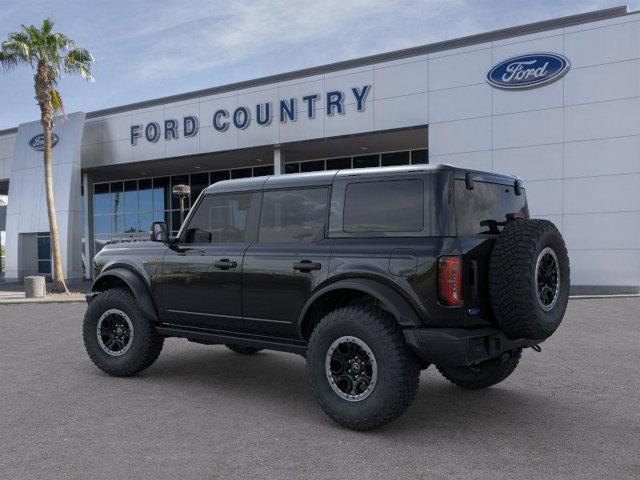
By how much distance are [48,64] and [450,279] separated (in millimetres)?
20397

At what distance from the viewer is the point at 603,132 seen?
16.0 meters

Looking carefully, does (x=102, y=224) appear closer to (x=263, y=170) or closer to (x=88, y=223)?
(x=88, y=223)

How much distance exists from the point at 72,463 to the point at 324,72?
17930mm

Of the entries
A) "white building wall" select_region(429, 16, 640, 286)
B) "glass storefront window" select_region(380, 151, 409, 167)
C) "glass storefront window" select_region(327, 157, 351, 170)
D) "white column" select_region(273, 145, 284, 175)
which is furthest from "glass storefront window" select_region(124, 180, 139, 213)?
"white building wall" select_region(429, 16, 640, 286)

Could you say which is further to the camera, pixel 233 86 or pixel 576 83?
pixel 233 86

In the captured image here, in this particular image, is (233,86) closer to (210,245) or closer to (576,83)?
(576,83)

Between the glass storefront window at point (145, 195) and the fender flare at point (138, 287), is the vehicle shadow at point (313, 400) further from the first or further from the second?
the glass storefront window at point (145, 195)

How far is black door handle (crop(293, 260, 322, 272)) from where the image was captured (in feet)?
14.9

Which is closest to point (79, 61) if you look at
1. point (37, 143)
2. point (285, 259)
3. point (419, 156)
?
point (37, 143)

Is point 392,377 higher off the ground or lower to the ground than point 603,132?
lower

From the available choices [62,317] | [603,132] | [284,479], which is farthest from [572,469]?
[603,132]

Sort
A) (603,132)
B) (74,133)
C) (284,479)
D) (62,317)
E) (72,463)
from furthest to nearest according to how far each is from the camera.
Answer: (74,133), (603,132), (62,317), (72,463), (284,479)

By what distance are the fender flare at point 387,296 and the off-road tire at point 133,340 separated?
2.37 meters

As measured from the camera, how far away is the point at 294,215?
4.93 m
